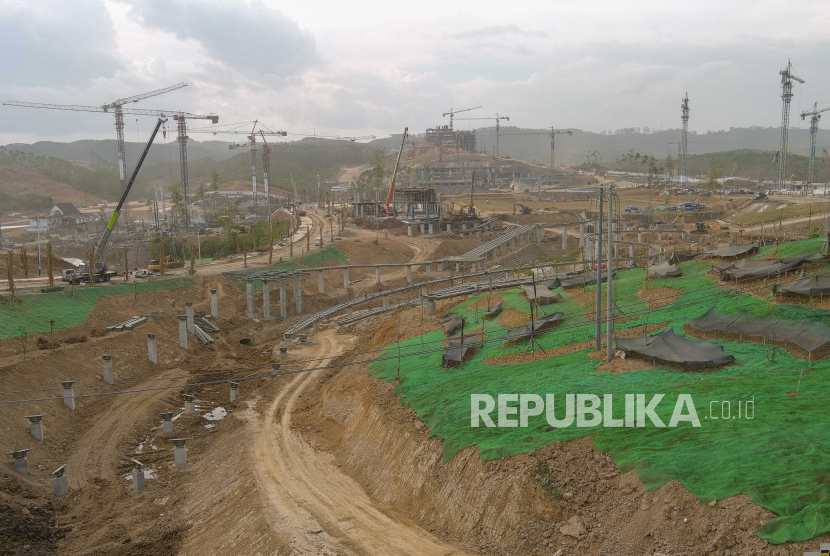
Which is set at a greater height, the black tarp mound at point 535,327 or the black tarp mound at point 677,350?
the black tarp mound at point 677,350

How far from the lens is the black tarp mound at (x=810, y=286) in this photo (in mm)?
22703

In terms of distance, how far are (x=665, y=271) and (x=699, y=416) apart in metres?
18.0

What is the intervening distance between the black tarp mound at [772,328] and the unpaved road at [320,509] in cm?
1193

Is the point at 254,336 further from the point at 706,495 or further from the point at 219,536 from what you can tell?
the point at 706,495

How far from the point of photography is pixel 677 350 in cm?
1967

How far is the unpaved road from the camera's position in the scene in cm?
1477

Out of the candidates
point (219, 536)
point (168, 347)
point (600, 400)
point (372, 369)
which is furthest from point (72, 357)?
point (600, 400)

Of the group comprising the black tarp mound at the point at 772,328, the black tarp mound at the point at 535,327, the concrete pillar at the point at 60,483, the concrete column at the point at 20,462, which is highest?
the black tarp mound at the point at 772,328

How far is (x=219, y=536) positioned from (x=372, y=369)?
11.4m

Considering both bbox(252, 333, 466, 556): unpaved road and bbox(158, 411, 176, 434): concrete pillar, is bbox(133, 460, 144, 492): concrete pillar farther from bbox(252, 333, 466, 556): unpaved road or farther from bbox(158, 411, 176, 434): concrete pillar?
bbox(158, 411, 176, 434): concrete pillar

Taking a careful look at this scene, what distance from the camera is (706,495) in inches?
501

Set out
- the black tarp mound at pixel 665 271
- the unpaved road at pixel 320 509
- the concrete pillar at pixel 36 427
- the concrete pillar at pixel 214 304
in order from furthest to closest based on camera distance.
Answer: the concrete pillar at pixel 214 304 → the black tarp mound at pixel 665 271 → the concrete pillar at pixel 36 427 → the unpaved road at pixel 320 509

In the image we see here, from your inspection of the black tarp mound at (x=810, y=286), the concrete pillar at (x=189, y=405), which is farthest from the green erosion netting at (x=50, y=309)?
the black tarp mound at (x=810, y=286)

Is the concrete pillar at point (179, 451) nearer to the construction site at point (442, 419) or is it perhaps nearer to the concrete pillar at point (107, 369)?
the construction site at point (442, 419)
